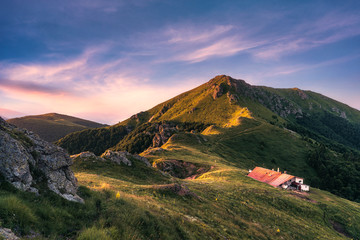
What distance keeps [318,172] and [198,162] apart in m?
99.9

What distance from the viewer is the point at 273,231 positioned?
74.5 feet

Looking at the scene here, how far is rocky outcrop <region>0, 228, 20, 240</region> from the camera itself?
626cm

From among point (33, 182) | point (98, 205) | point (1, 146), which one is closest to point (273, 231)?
point (98, 205)

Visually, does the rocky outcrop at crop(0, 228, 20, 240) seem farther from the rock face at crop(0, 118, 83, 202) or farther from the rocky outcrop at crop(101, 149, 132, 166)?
the rocky outcrop at crop(101, 149, 132, 166)

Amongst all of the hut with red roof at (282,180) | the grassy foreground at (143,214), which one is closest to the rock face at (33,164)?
the grassy foreground at (143,214)

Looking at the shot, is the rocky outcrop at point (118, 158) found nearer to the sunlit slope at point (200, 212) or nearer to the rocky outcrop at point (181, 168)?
the sunlit slope at point (200, 212)

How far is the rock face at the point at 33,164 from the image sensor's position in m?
10.1

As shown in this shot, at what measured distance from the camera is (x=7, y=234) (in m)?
6.52

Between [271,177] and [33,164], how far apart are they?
75063 millimetres

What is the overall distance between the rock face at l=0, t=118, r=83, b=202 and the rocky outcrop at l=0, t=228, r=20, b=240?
3.83 meters

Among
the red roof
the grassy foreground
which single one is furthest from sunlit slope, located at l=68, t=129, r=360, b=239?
the red roof

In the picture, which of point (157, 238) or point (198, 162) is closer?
point (157, 238)

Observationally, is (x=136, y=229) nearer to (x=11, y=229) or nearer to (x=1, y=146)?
(x=11, y=229)

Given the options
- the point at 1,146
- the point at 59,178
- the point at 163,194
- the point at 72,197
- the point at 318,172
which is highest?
the point at 1,146
